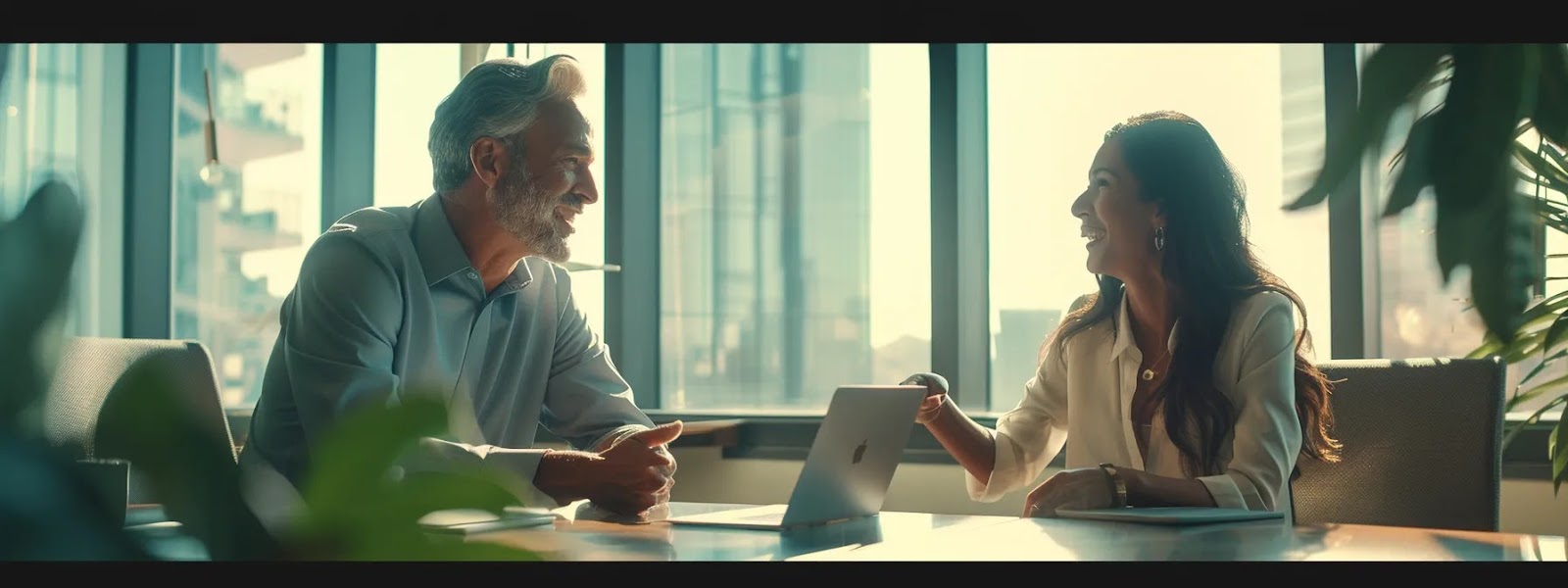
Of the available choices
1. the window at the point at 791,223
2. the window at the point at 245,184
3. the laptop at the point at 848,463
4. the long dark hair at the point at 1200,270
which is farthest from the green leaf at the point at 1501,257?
the window at the point at 245,184

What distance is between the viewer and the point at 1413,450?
214 cm

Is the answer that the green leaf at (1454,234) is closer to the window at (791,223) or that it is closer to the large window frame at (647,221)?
the large window frame at (647,221)

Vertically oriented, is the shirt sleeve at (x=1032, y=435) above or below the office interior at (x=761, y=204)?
below

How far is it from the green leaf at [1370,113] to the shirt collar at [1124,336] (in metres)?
1.98

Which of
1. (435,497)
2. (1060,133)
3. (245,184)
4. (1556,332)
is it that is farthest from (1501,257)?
(245,184)

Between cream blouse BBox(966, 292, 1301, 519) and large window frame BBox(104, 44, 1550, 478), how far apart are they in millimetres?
986

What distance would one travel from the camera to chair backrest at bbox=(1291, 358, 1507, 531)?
2.08 m

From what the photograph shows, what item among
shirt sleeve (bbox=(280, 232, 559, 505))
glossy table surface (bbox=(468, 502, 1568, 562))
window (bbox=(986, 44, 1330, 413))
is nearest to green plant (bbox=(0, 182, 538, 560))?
glossy table surface (bbox=(468, 502, 1568, 562))

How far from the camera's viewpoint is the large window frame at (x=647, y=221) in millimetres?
3459

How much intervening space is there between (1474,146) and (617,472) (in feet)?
5.28

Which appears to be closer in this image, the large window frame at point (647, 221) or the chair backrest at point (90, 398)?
the chair backrest at point (90, 398)

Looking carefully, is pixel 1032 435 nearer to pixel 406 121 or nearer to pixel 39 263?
pixel 39 263

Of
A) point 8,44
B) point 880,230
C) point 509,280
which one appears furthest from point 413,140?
point 8,44
